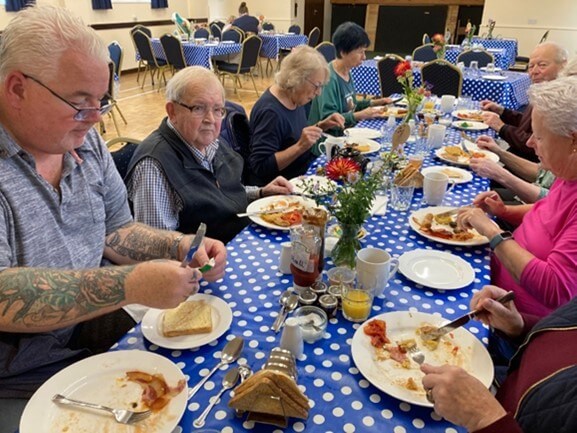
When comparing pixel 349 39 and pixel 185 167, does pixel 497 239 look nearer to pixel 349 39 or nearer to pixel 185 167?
pixel 185 167

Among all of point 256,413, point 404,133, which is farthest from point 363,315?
point 404,133

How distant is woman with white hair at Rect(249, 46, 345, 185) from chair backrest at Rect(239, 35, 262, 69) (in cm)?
489

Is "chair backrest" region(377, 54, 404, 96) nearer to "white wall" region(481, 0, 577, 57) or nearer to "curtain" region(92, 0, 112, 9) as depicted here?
"white wall" region(481, 0, 577, 57)

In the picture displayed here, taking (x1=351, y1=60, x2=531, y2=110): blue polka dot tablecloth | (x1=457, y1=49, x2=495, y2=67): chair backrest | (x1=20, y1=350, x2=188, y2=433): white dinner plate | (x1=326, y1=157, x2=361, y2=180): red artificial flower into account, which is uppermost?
(x1=326, y1=157, x2=361, y2=180): red artificial flower

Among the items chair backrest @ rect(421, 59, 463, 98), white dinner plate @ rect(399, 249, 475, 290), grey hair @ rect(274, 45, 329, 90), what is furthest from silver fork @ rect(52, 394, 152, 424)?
chair backrest @ rect(421, 59, 463, 98)

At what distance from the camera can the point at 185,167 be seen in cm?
170

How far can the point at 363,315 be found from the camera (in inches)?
44.1

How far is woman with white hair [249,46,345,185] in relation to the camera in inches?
95.5

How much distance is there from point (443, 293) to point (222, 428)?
762 mm

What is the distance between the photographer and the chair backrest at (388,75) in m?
5.44

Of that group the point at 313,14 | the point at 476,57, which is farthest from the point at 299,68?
the point at 313,14

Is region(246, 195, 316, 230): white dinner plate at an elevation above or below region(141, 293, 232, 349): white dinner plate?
below

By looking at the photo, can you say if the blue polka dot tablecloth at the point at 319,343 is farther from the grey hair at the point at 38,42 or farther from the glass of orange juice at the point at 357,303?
the grey hair at the point at 38,42

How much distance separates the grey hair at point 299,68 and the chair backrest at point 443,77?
9.21 ft
